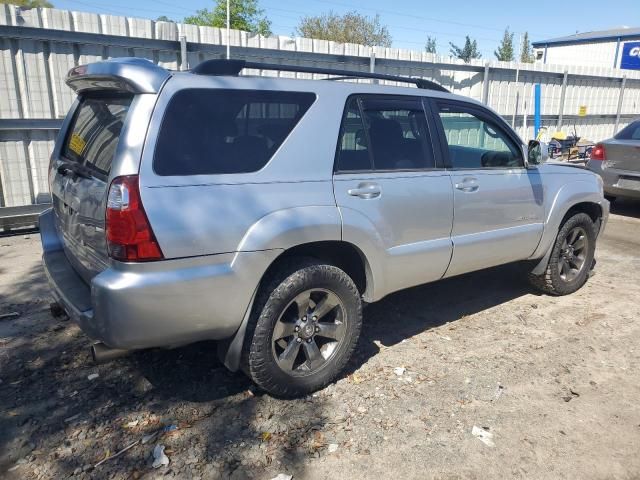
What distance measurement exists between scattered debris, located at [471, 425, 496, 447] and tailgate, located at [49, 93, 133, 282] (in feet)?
7.28

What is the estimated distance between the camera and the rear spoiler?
2631 millimetres

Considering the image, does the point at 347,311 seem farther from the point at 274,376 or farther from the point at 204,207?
the point at 204,207

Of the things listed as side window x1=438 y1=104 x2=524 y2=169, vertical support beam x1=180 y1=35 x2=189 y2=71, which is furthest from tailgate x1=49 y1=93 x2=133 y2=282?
vertical support beam x1=180 y1=35 x2=189 y2=71

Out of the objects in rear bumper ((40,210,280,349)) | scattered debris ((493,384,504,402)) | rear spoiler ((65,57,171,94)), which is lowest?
scattered debris ((493,384,504,402))

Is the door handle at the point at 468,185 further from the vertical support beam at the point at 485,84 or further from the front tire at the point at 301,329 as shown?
the vertical support beam at the point at 485,84

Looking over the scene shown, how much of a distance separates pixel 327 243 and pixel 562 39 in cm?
5779

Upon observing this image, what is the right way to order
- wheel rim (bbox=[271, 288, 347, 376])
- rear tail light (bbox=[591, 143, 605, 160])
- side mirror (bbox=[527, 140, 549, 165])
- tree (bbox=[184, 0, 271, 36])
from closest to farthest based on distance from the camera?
wheel rim (bbox=[271, 288, 347, 376]), side mirror (bbox=[527, 140, 549, 165]), rear tail light (bbox=[591, 143, 605, 160]), tree (bbox=[184, 0, 271, 36])

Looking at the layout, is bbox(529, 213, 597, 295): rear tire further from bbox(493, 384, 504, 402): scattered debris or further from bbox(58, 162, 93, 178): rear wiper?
bbox(58, 162, 93, 178): rear wiper

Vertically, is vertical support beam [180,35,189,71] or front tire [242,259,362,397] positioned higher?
vertical support beam [180,35,189,71]

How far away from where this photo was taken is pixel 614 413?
3.18 metres

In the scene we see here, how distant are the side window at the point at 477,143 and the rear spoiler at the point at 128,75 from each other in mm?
2141

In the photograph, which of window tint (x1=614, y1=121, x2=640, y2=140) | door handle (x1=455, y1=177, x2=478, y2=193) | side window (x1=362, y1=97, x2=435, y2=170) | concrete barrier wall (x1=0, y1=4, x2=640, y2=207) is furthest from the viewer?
window tint (x1=614, y1=121, x2=640, y2=140)

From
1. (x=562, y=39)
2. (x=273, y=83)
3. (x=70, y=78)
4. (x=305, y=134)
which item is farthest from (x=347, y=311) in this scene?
(x=562, y=39)

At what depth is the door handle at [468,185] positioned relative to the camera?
152 inches
